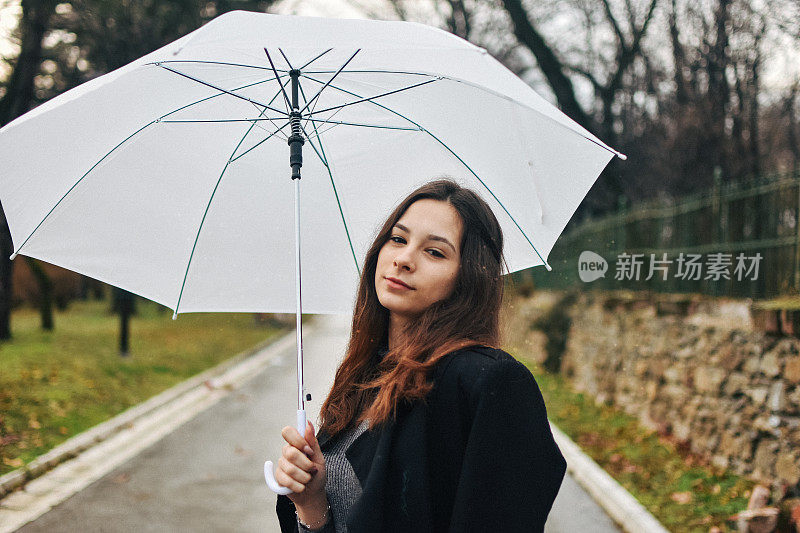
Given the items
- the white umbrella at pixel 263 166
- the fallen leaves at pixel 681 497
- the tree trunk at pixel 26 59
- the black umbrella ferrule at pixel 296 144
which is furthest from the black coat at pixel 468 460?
the tree trunk at pixel 26 59

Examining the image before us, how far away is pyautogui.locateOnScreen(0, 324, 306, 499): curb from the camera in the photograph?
669 cm

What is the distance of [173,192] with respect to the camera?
300 cm

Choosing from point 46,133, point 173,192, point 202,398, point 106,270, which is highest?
point 46,133

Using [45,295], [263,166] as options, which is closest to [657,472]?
[263,166]

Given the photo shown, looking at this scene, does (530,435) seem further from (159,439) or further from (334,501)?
(159,439)

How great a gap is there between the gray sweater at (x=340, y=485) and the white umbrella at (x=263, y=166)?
663 millimetres

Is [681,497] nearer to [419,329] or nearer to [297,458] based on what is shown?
[419,329]

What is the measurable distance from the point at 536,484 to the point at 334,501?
2.02 ft

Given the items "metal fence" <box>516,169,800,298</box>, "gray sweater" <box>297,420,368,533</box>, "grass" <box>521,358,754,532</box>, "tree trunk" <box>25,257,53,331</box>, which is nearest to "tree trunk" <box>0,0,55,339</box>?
"tree trunk" <box>25,257,53,331</box>

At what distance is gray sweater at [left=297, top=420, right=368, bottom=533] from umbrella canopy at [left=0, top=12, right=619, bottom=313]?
0.97 m

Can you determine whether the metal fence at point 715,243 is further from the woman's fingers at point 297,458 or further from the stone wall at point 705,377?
the woman's fingers at point 297,458

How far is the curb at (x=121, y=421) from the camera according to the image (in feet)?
21.9

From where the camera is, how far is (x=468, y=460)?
1726mm

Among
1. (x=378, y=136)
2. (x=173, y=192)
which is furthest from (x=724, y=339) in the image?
(x=173, y=192)
